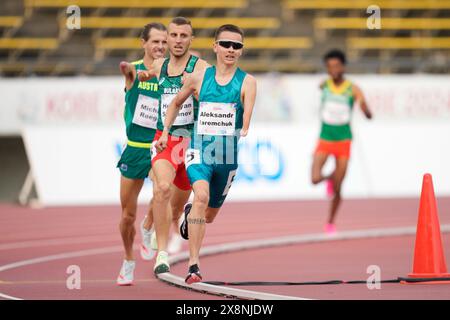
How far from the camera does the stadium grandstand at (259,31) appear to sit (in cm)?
2788

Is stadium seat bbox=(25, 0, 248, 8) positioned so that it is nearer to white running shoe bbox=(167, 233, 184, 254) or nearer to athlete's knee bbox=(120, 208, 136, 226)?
white running shoe bbox=(167, 233, 184, 254)

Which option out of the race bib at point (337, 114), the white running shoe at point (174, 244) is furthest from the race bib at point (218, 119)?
the race bib at point (337, 114)

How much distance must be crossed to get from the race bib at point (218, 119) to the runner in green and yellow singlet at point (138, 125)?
1367 millimetres

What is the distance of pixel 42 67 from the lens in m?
26.1

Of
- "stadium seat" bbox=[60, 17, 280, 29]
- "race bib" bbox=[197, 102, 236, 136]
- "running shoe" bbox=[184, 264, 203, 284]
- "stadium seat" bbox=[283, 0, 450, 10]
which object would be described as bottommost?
"running shoe" bbox=[184, 264, 203, 284]

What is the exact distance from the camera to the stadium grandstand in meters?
27.9

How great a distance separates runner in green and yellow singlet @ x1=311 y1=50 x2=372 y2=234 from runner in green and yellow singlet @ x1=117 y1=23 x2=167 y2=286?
5575 millimetres

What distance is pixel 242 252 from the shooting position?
559 inches

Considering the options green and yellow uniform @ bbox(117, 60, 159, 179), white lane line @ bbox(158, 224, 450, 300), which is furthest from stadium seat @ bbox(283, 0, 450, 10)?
green and yellow uniform @ bbox(117, 60, 159, 179)

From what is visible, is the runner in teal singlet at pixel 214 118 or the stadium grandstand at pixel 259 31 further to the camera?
the stadium grandstand at pixel 259 31

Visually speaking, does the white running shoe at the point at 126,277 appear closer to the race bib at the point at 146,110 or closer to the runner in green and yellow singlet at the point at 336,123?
the race bib at the point at 146,110

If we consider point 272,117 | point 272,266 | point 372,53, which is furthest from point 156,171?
point 372,53

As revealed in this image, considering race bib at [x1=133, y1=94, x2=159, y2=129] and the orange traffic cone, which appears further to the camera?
race bib at [x1=133, y1=94, x2=159, y2=129]

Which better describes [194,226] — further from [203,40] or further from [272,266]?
[203,40]
